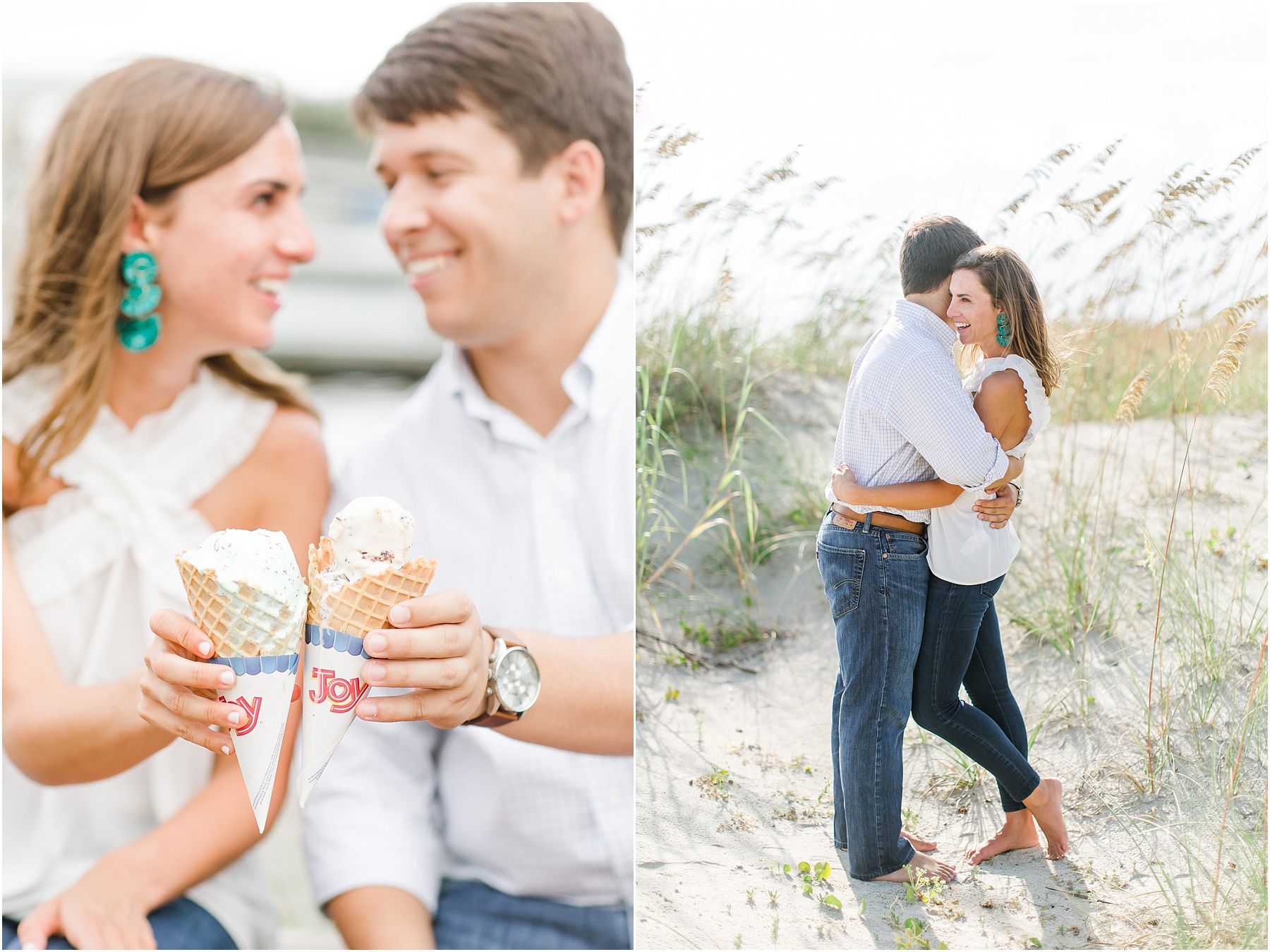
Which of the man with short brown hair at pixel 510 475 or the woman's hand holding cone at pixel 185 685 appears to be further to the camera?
the man with short brown hair at pixel 510 475

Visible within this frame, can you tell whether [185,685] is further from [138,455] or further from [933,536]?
[933,536]

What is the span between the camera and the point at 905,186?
209cm

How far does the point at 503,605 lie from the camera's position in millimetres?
2139

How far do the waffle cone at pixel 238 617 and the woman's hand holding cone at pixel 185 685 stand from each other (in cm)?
3

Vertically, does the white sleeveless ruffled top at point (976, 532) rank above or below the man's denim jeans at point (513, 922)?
above

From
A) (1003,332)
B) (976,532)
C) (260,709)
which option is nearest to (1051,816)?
(976,532)

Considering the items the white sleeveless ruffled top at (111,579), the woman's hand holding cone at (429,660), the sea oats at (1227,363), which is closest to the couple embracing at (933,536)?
the sea oats at (1227,363)

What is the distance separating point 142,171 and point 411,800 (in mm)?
1526

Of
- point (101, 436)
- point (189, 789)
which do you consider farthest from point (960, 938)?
point (101, 436)

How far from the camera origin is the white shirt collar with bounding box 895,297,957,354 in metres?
1.92

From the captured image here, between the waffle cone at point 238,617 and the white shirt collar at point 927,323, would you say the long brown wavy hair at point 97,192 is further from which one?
the white shirt collar at point 927,323

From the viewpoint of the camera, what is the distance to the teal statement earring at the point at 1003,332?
1.91 metres

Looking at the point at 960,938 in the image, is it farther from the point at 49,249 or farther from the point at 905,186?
the point at 49,249

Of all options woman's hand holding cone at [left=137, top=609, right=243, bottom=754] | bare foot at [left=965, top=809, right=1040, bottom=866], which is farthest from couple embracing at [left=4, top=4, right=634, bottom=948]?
bare foot at [left=965, top=809, right=1040, bottom=866]
